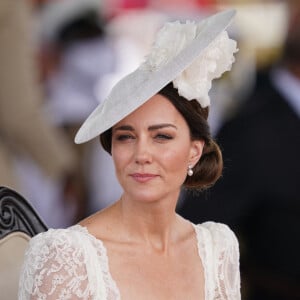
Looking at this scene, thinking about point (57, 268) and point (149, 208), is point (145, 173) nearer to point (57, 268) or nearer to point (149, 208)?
point (149, 208)

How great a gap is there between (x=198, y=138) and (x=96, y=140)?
3826mm

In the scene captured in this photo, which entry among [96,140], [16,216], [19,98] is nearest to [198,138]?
[16,216]

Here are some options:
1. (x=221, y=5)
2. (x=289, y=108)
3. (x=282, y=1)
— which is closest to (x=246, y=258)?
(x=289, y=108)

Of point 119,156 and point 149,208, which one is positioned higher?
point 119,156

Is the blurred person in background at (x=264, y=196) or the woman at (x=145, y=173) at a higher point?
the woman at (x=145, y=173)

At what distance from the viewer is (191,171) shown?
367 cm

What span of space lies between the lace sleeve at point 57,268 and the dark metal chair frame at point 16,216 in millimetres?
361

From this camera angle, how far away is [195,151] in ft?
12.0

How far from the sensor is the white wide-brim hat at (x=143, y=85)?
11.4ft

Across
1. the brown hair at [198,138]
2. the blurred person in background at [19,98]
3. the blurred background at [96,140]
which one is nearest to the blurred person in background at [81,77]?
the blurred background at [96,140]

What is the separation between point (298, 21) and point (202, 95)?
2910mm

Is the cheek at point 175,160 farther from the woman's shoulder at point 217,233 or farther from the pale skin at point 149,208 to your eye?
the woman's shoulder at point 217,233

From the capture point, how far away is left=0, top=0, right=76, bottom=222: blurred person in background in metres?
6.50

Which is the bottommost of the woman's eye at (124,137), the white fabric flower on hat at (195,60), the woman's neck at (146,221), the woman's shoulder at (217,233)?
the woman's shoulder at (217,233)
